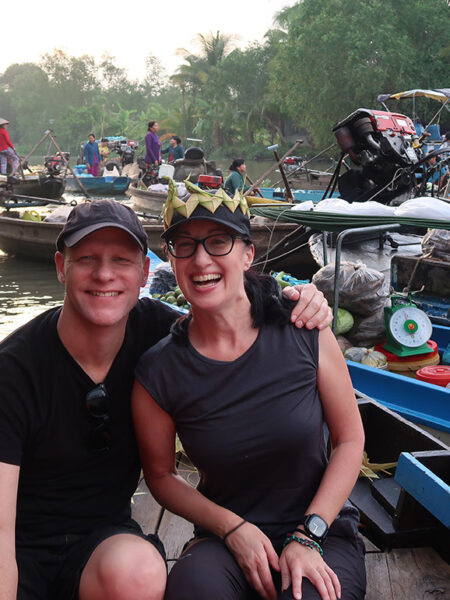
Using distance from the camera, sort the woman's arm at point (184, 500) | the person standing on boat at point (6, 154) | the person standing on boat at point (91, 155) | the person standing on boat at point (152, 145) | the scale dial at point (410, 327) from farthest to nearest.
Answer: the person standing on boat at point (91, 155) → the person standing on boat at point (152, 145) → the person standing on boat at point (6, 154) → the scale dial at point (410, 327) → the woman's arm at point (184, 500)

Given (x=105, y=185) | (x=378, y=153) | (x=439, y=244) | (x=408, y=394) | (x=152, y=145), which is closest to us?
(x=408, y=394)

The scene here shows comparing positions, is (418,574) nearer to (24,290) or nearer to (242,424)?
(242,424)

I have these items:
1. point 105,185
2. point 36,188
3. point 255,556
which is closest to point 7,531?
point 255,556

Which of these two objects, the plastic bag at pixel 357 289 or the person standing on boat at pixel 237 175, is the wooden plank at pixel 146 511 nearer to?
the plastic bag at pixel 357 289

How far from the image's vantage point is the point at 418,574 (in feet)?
6.69

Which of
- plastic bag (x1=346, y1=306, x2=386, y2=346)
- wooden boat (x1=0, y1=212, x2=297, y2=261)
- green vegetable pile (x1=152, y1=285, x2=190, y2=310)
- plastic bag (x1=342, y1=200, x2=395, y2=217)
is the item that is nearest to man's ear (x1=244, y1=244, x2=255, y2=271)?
plastic bag (x1=346, y1=306, x2=386, y2=346)

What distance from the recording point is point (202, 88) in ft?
152

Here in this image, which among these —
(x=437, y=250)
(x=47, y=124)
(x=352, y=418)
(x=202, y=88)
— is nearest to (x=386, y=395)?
(x=437, y=250)

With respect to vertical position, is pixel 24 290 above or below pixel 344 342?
below

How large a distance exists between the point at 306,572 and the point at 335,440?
407 millimetres

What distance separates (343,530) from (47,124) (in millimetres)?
73059

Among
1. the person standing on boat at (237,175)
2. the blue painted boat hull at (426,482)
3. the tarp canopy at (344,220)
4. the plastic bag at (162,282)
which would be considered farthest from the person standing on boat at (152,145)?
the blue painted boat hull at (426,482)

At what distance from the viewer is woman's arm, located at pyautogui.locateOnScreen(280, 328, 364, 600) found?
1.63m

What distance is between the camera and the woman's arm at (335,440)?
1.63 meters
